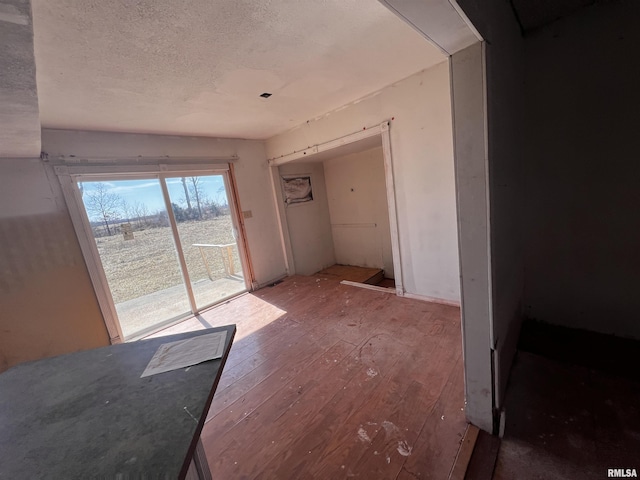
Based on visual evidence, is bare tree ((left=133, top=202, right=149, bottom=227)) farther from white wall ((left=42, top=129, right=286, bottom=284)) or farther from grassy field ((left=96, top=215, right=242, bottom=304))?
white wall ((left=42, top=129, right=286, bottom=284))

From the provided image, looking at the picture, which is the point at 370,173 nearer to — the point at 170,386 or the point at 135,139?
the point at 135,139

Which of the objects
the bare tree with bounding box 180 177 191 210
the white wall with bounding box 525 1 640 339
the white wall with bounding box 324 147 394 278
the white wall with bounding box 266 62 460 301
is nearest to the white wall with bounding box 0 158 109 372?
the bare tree with bounding box 180 177 191 210

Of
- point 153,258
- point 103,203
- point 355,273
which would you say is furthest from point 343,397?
point 103,203

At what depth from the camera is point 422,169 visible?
2.60 meters

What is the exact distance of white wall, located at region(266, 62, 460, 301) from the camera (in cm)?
240

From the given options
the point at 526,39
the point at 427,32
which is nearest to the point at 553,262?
the point at 526,39

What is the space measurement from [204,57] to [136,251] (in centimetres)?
242

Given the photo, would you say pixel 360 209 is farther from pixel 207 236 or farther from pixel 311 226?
pixel 207 236

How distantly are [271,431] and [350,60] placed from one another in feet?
8.95

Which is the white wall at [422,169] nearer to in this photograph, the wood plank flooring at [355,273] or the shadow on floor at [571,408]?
the shadow on floor at [571,408]

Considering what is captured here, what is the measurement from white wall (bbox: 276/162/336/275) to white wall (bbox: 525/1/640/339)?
3350 millimetres

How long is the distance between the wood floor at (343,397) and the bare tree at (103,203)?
198 centimetres

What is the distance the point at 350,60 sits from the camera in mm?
1954

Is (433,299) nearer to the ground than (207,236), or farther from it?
nearer to the ground
